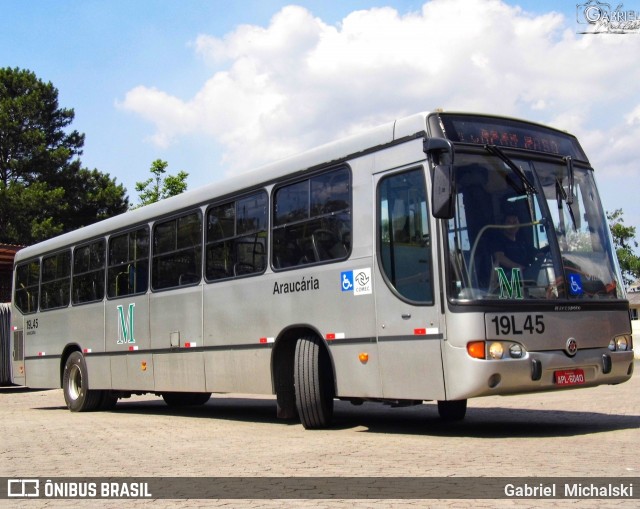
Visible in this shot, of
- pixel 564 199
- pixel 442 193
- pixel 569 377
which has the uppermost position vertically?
pixel 564 199

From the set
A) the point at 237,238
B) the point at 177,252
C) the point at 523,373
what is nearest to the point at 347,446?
the point at 523,373

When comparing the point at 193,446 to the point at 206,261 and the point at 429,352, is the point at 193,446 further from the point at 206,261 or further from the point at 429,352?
the point at 206,261

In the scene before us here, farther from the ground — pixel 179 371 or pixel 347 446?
pixel 179 371

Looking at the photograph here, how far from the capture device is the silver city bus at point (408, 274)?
8.86 m

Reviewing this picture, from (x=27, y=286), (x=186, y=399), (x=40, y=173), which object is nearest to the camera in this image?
(x=186, y=399)

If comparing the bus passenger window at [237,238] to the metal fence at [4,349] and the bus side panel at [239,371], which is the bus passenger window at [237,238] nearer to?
the bus side panel at [239,371]

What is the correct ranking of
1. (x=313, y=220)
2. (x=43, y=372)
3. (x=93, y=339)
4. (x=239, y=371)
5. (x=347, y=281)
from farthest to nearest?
(x=43, y=372)
(x=93, y=339)
(x=239, y=371)
(x=313, y=220)
(x=347, y=281)

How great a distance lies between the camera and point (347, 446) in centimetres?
901

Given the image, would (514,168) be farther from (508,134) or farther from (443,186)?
(443,186)

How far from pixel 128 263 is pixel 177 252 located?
1.77 meters

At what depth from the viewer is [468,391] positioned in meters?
8.62

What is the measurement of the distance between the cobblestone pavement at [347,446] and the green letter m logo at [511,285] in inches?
56.8

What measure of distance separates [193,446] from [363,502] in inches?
159

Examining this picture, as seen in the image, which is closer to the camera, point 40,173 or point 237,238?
point 237,238
